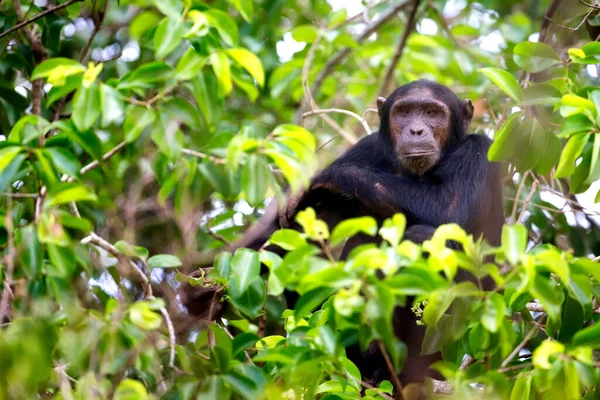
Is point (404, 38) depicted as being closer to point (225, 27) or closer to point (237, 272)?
point (225, 27)

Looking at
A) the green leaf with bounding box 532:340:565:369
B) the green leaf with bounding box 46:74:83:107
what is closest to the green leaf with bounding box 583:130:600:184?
the green leaf with bounding box 532:340:565:369

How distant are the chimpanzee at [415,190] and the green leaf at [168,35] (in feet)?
5.84

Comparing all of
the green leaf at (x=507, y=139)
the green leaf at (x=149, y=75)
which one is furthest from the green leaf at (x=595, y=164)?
the green leaf at (x=149, y=75)

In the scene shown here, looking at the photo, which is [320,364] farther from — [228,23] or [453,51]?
[453,51]

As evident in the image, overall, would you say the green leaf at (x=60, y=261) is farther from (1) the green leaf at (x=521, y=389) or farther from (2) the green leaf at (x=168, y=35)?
(1) the green leaf at (x=521, y=389)

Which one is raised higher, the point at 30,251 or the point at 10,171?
the point at 10,171

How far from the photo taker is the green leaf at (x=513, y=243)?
2.71 metres

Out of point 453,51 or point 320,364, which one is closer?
point 320,364

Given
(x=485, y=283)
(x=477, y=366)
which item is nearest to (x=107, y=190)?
(x=485, y=283)

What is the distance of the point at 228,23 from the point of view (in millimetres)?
4094

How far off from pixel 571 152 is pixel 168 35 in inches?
74.0

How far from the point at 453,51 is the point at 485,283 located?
12.4ft

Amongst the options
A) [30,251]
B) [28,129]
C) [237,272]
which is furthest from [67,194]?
[237,272]

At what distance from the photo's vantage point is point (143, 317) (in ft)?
9.96
